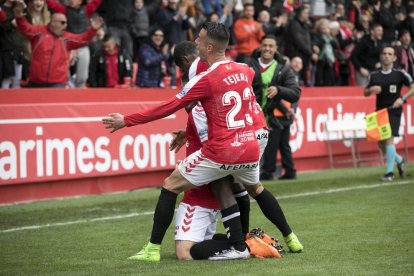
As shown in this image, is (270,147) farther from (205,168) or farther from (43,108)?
(205,168)

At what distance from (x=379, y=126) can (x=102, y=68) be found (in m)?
5.22

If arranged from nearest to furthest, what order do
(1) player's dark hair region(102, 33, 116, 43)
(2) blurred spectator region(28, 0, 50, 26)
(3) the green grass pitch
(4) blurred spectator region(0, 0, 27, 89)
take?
(3) the green grass pitch → (4) blurred spectator region(0, 0, 27, 89) → (2) blurred spectator region(28, 0, 50, 26) → (1) player's dark hair region(102, 33, 116, 43)

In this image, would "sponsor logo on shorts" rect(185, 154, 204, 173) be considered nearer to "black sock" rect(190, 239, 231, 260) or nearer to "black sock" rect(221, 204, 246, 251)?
"black sock" rect(221, 204, 246, 251)

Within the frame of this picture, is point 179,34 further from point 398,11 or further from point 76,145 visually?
point 398,11

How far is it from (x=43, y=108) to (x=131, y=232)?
4082 millimetres

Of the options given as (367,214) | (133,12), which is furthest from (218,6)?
(367,214)

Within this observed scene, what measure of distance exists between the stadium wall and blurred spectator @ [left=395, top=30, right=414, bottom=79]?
29.9 ft

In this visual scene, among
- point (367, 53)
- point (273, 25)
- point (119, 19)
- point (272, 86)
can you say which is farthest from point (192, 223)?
point (367, 53)

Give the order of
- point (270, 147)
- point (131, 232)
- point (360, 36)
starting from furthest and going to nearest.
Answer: point (360, 36) < point (270, 147) < point (131, 232)

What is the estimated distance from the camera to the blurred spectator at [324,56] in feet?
76.9

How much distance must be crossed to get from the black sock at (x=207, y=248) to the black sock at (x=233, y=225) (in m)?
0.10

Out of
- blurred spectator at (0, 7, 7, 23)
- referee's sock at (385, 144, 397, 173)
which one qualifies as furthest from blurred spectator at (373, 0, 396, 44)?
blurred spectator at (0, 7, 7, 23)

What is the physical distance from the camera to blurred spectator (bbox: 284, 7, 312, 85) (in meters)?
21.9

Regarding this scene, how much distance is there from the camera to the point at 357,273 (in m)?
7.68
